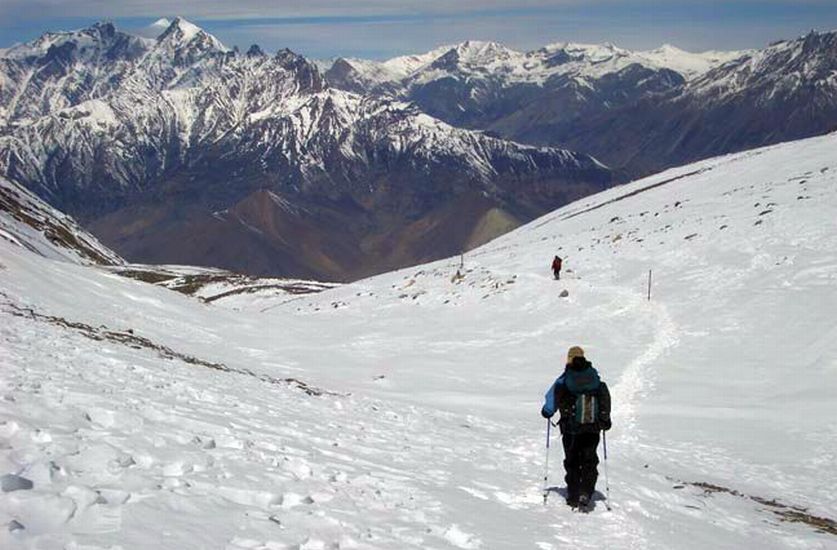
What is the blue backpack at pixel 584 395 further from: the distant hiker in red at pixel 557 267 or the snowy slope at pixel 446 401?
the distant hiker in red at pixel 557 267

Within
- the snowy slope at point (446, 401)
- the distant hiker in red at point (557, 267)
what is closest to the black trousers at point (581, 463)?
the snowy slope at point (446, 401)

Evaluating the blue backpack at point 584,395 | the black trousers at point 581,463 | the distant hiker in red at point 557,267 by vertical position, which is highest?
the distant hiker in red at point 557,267

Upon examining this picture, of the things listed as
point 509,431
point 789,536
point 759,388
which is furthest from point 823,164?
point 789,536

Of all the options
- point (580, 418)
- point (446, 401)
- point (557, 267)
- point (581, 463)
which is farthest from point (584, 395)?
point (557, 267)

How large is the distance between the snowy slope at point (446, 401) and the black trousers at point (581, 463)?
1.54 ft

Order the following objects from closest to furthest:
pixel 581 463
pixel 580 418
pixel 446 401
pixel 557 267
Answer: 1. pixel 580 418
2. pixel 581 463
3. pixel 446 401
4. pixel 557 267

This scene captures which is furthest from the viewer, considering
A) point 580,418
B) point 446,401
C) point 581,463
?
point 446,401

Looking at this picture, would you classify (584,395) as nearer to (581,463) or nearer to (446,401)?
(581,463)

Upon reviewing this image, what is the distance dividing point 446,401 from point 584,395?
1328cm

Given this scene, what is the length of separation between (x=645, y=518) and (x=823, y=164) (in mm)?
56615

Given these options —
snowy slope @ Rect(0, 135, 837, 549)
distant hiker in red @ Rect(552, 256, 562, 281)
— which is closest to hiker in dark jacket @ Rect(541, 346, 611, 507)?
snowy slope @ Rect(0, 135, 837, 549)

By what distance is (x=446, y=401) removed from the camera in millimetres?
25734

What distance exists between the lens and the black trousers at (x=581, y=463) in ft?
41.9

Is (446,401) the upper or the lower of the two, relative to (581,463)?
upper
